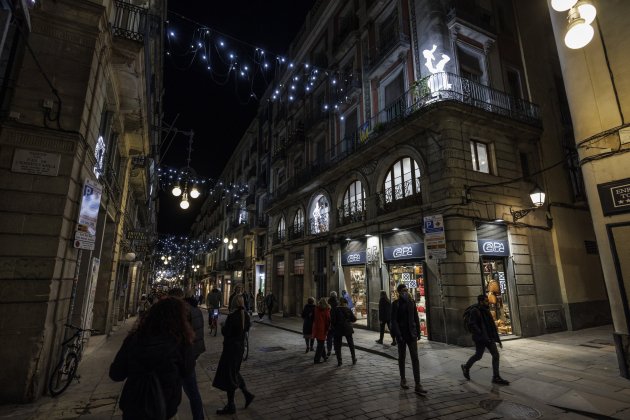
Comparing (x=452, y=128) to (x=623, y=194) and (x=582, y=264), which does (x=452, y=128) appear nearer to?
(x=623, y=194)

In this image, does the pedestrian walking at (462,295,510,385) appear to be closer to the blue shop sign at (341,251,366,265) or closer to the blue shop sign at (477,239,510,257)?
the blue shop sign at (477,239,510,257)

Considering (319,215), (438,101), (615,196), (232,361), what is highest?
(438,101)

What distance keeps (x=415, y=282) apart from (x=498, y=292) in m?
2.89

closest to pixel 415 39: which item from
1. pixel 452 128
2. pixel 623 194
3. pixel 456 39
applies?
pixel 456 39

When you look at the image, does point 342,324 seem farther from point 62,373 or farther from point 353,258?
point 353,258

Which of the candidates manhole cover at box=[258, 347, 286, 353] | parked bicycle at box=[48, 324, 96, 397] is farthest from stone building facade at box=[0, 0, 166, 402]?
manhole cover at box=[258, 347, 286, 353]

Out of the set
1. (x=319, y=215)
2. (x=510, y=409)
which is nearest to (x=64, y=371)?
(x=510, y=409)

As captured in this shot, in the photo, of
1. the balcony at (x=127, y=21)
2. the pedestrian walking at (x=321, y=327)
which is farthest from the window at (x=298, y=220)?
the balcony at (x=127, y=21)

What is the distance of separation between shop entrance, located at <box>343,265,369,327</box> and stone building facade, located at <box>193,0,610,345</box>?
3.0 inches

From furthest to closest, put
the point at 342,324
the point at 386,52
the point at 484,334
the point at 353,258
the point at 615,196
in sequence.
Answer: the point at 353,258 → the point at 386,52 → the point at 342,324 → the point at 615,196 → the point at 484,334

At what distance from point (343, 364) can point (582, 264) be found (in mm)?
12101

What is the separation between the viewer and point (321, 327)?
871 cm

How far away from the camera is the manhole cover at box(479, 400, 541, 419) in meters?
5.04

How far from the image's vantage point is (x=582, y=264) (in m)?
13.8
